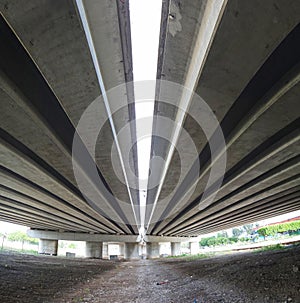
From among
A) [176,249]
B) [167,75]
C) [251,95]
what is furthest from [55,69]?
[176,249]

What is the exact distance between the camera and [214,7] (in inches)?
151

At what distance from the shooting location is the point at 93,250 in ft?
135

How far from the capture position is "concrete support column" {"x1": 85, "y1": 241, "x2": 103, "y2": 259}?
40.9m

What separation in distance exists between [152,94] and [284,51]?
260 centimetres

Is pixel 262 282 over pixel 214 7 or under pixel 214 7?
under

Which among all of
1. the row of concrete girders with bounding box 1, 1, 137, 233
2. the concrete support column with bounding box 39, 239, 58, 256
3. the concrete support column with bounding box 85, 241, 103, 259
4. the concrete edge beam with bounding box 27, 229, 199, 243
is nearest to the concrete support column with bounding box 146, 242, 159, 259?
the concrete edge beam with bounding box 27, 229, 199, 243

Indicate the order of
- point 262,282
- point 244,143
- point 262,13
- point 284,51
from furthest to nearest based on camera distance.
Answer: point 244,143
point 262,282
point 284,51
point 262,13

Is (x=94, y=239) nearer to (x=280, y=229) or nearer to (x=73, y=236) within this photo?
(x=73, y=236)

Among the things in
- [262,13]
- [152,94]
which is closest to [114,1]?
[262,13]

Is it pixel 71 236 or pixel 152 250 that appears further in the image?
pixel 152 250

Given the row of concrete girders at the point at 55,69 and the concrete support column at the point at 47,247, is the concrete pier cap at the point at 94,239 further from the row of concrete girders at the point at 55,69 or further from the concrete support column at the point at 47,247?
the row of concrete girders at the point at 55,69

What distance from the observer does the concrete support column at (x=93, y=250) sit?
40.9m

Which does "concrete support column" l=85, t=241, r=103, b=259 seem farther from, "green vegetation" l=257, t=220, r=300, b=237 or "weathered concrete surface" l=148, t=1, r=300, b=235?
"weathered concrete surface" l=148, t=1, r=300, b=235

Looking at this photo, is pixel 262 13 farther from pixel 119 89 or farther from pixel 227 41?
pixel 119 89
